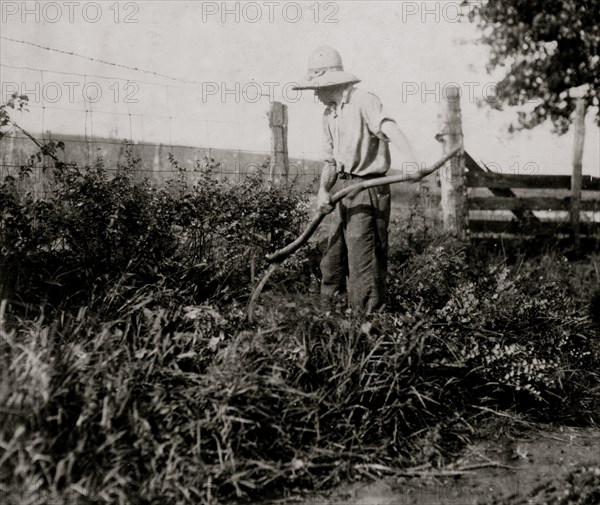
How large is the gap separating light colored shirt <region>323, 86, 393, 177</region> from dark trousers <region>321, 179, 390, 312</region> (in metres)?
0.14

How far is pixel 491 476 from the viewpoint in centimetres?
411

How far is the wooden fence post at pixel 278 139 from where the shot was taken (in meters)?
8.45

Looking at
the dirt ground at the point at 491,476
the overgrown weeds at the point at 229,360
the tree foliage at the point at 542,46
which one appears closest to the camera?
the overgrown weeds at the point at 229,360

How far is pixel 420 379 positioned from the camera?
454 cm

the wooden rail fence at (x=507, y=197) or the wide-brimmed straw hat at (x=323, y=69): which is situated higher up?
the wide-brimmed straw hat at (x=323, y=69)

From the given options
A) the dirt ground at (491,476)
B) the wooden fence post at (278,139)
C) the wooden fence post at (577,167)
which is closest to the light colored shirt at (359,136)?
the dirt ground at (491,476)

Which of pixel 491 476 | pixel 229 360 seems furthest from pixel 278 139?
pixel 491 476

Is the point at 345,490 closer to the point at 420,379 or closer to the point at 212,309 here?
the point at 420,379

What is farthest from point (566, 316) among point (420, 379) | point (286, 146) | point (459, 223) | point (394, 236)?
point (286, 146)

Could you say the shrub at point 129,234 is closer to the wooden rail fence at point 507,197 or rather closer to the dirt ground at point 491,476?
the dirt ground at point 491,476

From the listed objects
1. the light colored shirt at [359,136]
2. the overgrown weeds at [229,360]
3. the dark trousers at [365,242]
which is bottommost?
the overgrown weeds at [229,360]

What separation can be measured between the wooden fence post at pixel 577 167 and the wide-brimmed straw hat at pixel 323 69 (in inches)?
227

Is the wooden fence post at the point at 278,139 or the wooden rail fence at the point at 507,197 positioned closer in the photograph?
the wooden fence post at the point at 278,139

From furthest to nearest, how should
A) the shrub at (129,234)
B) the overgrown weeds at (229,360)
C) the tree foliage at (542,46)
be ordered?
the tree foliage at (542,46), the shrub at (129,234), the overgrown weeds at (229,360)
